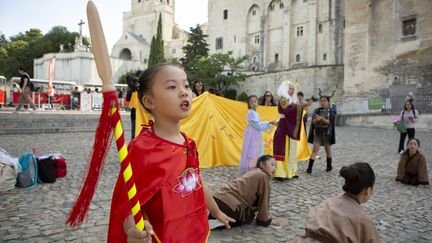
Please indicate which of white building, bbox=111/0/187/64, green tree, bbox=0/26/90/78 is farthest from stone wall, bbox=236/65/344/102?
green tree, bbox=0/26/90/78

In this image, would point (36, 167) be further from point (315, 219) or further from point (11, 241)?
point (315, 219)

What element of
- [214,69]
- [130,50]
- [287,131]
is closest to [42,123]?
[287,131]

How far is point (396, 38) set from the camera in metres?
29.0

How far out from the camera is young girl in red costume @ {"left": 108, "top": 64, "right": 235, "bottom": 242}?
168 cm

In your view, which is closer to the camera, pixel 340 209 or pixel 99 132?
pixel 99 132

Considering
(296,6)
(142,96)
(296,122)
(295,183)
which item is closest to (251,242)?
(142,96)

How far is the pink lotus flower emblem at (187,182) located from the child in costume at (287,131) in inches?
218

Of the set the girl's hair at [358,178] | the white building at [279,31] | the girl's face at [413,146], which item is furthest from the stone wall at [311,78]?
the girl's hair at [358,178]

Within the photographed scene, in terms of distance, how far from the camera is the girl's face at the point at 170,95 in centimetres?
183

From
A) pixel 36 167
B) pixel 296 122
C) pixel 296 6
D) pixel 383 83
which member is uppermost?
pixel 296 6

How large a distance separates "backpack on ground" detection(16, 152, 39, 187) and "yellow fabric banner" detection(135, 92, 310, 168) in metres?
2.53

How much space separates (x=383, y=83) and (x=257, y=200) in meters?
29.5

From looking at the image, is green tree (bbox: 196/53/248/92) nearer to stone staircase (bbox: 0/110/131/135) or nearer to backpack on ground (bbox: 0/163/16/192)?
stone staircase (bbox: 0/110/131/135)

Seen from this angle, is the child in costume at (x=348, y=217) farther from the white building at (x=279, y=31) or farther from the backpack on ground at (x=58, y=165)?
the white building at (x=279, y=31)
